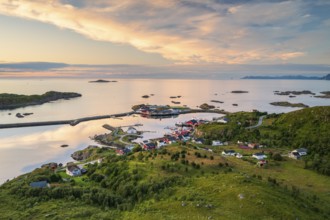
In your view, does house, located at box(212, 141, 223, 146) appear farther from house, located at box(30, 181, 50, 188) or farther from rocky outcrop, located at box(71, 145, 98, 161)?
house, located at box(30, 181, 50, 188)

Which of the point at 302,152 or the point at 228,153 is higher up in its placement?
the point at 302,152

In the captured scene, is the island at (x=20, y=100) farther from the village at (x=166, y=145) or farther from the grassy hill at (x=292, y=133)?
the grassy hill at (x=292, y=133)

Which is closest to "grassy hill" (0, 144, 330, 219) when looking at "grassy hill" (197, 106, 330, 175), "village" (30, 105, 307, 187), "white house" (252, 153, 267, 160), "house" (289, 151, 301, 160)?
"village" (30, 105, 307, 187)

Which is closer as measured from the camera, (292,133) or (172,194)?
(172,194)

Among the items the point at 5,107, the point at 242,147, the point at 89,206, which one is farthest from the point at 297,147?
the point at 5,107

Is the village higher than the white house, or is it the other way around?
the white house

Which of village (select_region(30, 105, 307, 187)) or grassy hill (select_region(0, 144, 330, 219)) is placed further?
village (select_region(30, 105, 307, 187))

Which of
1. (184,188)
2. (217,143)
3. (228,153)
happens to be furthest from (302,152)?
(184,188)

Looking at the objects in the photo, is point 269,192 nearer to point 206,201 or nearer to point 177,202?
point 206,201

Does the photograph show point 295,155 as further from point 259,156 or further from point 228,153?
point 228,153

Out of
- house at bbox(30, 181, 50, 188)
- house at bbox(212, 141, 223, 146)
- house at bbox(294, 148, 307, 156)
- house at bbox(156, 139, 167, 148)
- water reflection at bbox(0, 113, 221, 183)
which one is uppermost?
house at bbox(30, 181, 50, 188)

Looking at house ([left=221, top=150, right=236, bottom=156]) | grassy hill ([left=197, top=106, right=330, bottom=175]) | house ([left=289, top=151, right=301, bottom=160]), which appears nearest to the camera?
house ([left=289, top=151, right=301, bottom=160])
